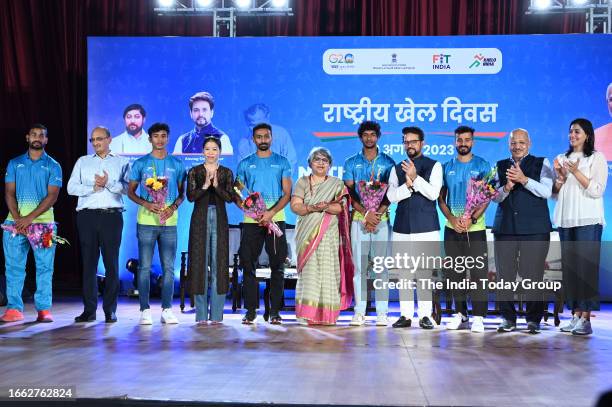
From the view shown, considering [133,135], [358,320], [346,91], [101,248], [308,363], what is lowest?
[358,320]

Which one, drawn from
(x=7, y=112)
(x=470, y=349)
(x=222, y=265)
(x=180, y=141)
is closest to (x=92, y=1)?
(x=7, y=112)

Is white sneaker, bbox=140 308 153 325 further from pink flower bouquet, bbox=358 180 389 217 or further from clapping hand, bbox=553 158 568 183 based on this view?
clapping hand, bbox=553 158 568 183

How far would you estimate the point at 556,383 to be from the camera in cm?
361

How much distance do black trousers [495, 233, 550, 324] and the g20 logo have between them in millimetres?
3176

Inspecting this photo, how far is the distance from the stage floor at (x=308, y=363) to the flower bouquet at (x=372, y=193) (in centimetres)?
91

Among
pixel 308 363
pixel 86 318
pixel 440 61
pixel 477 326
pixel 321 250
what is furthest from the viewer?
pixel 440 61

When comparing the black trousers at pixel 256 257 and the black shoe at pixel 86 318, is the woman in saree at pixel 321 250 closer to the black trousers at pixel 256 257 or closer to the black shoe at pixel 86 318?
the black trousers at pixel 256 257

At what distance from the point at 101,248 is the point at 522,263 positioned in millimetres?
3064

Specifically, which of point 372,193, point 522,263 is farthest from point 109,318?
point 522,263

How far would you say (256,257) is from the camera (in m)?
6.07

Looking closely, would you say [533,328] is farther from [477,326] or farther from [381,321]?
[381,321]

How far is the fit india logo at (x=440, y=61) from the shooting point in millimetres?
8258

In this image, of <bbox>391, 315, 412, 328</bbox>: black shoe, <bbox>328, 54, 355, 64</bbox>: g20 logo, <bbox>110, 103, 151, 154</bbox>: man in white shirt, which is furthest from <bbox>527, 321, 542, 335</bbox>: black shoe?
<bbox>110, 103, 151, 154</bbox>: man in white shirt

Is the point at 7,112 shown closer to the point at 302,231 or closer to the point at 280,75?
the point at 280,75
